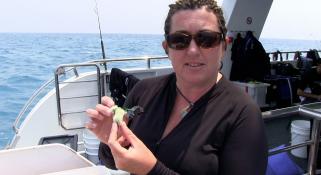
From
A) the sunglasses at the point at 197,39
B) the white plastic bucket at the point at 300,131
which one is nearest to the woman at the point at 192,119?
the sunglasses at the point at 197,39

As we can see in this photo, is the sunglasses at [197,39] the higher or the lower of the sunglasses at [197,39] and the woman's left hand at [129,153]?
the higher

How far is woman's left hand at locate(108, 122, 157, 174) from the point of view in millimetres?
874

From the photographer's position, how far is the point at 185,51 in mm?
1096

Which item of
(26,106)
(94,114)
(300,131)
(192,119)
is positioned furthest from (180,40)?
(26,106)

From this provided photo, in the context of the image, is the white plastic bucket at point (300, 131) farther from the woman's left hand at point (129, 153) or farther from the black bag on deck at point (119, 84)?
the woman's left hand at point (129, 153)

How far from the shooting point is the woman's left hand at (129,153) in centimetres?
87

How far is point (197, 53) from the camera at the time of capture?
1077mm

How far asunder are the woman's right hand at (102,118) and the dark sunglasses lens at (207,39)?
34 centimetres

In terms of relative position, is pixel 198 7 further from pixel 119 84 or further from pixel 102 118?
pixel 119 84

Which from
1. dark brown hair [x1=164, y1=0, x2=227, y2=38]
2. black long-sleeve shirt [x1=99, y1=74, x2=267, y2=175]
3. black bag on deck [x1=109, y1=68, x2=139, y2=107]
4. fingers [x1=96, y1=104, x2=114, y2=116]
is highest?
dark brown hair [x1=164, y1=0, x2=227, y2=38]

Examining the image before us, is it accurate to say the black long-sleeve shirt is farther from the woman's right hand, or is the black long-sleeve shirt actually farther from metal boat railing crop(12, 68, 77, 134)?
metal boat railing crop(12, 68, 77, 134)

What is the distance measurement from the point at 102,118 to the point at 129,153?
0.84 ft

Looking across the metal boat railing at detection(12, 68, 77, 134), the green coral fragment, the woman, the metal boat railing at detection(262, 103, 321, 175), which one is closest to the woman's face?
the woman

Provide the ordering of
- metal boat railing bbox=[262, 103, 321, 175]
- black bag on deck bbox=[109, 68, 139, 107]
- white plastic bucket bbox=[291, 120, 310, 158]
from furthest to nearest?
black bag on deck bbox=[109, 68, 139, 107]
white plastic bucket bbox=[291, 120, 310, 158]
metal boat railing bbox=[262, 103, 321, 175]
